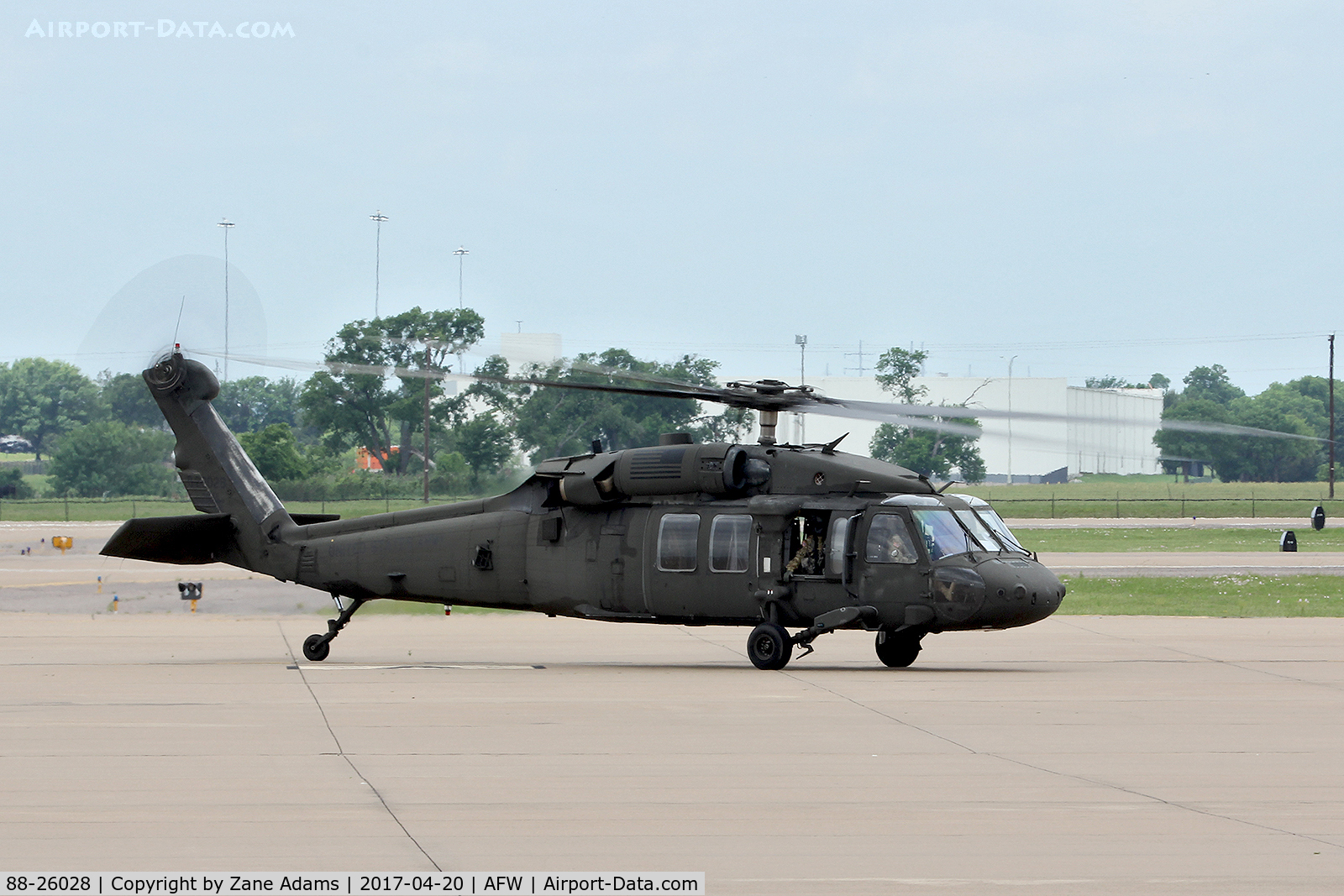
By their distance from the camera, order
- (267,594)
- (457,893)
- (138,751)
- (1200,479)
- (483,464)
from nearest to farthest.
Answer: (457,893) → (138,751) → (267,594) → (483,464) → (1200,479)

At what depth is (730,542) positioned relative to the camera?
19578 mm

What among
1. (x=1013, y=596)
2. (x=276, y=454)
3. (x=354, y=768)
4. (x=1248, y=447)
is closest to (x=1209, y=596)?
(x=1013, y=596)

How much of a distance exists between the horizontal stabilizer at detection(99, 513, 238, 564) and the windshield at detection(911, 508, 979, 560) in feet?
34.0

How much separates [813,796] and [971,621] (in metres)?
8.26

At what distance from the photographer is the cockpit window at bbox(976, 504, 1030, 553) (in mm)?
19188

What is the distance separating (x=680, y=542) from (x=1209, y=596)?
17.7 meters

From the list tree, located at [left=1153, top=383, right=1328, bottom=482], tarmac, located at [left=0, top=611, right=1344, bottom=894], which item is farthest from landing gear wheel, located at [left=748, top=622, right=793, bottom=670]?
tree, located at [left=1153, top=383, right=1328, bottom=482]

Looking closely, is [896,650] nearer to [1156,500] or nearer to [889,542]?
[889,542]

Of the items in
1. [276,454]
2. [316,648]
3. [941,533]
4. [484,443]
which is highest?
[484,443]

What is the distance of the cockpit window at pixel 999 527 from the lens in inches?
755

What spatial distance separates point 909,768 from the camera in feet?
38.6

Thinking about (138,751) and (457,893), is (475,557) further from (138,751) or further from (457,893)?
(457,893)

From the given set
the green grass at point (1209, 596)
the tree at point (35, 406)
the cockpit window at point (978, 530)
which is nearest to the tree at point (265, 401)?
the tree at point (35, 406)

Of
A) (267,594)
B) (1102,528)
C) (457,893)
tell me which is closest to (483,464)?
(1102,528)
